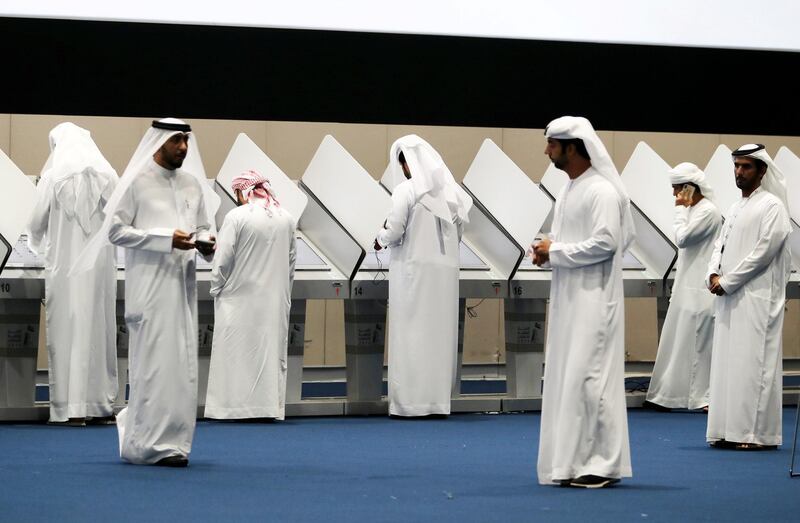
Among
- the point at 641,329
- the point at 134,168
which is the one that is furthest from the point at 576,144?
the point at 641,329

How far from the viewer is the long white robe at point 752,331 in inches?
269

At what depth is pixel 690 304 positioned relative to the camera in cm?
919

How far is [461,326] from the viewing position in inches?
369

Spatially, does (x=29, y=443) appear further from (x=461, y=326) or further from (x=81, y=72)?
(x=461, y=326)

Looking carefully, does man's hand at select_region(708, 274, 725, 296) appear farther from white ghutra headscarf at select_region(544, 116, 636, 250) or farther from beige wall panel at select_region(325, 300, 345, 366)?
beige wall panel at select_region(325, 300, 345, 366)

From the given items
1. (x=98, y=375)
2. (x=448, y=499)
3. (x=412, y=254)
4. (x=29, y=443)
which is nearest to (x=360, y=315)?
(x=412, y=254)

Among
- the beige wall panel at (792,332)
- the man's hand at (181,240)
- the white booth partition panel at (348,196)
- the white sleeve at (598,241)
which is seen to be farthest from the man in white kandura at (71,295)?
the beige wall panel at (792,332)

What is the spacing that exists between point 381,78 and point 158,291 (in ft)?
5.17

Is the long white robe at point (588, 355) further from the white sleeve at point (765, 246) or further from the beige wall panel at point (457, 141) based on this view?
the beige wall panel at point (457, 141)

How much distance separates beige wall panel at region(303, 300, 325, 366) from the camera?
486 inches

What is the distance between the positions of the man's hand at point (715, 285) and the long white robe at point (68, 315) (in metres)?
3.52

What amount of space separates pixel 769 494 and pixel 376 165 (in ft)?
25.5

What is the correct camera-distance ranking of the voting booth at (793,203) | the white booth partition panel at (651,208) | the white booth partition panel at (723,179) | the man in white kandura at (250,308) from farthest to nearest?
the white booth partition panel at (723,179) < the voting booth at (793,203) < the white booth partition panel at (651,208) < the man in white kandura at (250,308)

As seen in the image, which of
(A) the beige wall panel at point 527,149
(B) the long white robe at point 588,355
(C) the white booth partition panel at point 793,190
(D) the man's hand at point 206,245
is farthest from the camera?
(A) the beige wall panel at point 527,149
